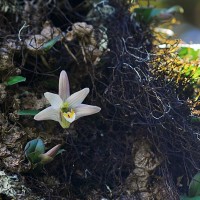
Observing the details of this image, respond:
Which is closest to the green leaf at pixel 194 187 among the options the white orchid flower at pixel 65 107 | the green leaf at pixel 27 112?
the white orchid flower at pixel 65 107

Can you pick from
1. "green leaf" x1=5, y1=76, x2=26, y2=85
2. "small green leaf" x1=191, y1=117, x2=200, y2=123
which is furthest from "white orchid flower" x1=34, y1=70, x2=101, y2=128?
"small green leaf" x1=191, y1=117, x2=200, y2=123

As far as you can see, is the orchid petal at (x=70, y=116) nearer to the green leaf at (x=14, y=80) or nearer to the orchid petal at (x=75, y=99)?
the orchid petal at (x=75, y=99)

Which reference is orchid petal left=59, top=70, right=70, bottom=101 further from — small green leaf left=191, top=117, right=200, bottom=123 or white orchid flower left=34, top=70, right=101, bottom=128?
small green leaf left=191, top=117, right=200, bottom=123

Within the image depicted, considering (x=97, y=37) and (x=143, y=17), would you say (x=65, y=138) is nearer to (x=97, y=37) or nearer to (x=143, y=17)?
(x=97, y=37)

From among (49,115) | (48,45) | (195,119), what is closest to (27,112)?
(49,115)

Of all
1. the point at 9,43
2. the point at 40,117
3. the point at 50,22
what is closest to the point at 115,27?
the point at 50,22

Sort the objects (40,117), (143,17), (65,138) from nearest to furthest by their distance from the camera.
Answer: (40,117) < (65,138) < (143,17)
